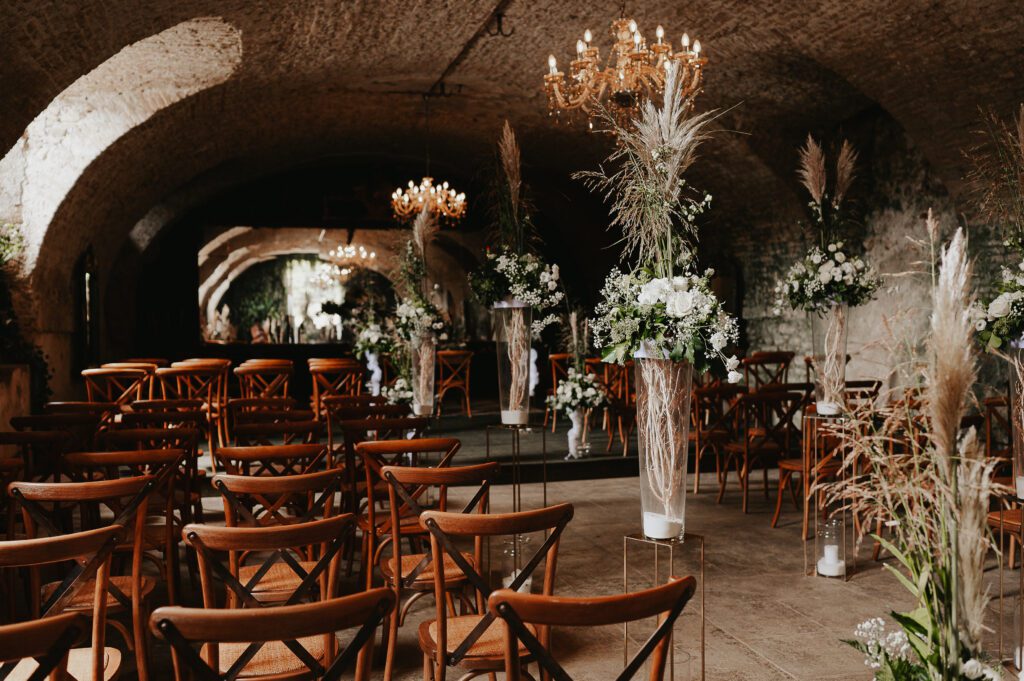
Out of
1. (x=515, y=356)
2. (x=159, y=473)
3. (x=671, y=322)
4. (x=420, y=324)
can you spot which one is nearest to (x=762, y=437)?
(x=515, y=356)

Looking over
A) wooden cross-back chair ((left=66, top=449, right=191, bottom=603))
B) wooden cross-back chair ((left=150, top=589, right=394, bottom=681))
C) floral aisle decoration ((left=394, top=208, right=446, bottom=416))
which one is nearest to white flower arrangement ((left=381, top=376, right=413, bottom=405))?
floral aisle decoration ((left=394, top=208, right=446, bottom=416))

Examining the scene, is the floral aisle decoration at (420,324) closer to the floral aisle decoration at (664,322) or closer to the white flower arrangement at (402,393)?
the white flower arrangement at (402,393)

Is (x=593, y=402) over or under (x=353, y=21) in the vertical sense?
under

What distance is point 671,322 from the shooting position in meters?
3.16

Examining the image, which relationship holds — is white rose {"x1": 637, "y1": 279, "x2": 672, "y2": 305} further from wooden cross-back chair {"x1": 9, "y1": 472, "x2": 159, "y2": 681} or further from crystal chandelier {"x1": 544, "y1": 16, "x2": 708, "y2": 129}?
crystal chandelier {"x1": 544, "y1": 16, "x2": 708, "y2": 129}

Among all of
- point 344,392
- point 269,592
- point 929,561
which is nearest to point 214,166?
point 344,392

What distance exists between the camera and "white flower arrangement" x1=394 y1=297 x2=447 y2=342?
295 inches

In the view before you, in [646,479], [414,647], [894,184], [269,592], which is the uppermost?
[894,184]

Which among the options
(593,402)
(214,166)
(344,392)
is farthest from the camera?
(214,166)

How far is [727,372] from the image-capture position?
3227mm

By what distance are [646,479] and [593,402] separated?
13.9 ft

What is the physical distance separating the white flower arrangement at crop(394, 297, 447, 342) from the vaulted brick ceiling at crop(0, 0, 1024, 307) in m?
2.44

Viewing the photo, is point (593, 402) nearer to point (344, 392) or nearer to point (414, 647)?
point (344, 392)

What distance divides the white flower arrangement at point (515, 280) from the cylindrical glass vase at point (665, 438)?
7.43 ft
